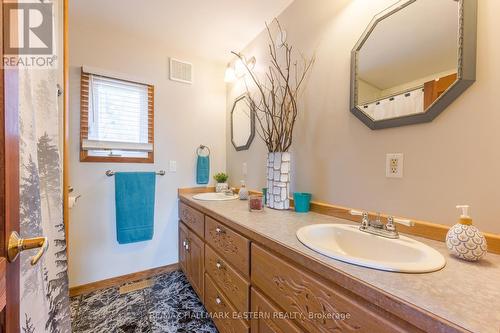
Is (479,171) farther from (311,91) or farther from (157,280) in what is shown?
(157,280)

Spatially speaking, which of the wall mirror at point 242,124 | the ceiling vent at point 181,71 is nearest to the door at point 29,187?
the ceiling vent at point 181,71

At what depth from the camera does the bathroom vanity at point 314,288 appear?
0.47 metres

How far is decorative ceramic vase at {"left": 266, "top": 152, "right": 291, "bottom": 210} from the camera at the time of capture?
1.42 meters

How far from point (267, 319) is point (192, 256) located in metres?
1.07

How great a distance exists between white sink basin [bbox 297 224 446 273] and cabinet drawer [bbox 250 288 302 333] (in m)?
0.31

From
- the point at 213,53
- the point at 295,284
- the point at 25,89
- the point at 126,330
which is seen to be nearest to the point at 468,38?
the point at 295,284

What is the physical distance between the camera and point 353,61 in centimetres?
→ 117

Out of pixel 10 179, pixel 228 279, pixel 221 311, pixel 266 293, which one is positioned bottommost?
pixel 221 311

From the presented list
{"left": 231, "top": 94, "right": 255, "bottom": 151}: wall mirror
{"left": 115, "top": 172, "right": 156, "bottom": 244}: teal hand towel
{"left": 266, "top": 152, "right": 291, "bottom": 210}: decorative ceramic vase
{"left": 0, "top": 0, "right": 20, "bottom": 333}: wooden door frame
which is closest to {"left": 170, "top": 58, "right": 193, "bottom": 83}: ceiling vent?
{"left": 231, "top": 94, "right": 255, "bottom": 151}: wall mirror

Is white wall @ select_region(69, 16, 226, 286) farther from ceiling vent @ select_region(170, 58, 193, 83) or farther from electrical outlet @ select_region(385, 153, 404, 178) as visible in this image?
electrical outlet @ select_region(385, 153, 404, 178)

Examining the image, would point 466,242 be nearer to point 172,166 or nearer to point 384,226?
point 384,226

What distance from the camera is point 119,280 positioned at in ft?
6.49

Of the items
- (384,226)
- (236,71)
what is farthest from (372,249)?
(236,71)

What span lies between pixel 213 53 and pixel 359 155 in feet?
6.28
